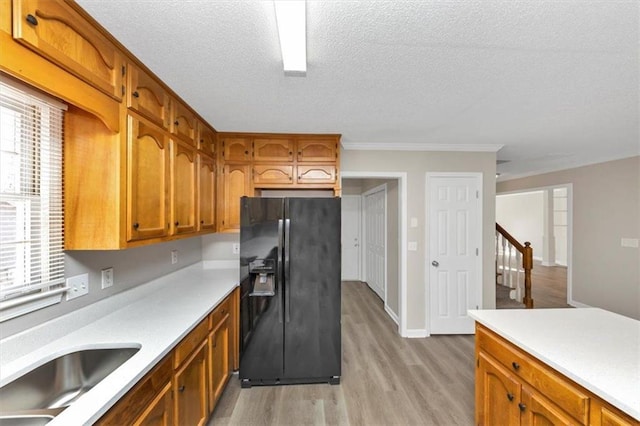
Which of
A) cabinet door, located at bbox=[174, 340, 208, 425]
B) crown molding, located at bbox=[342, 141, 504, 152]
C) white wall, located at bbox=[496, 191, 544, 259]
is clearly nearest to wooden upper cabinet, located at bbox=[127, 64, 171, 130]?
cabinet door, located at bbox=[174, 340, 208, 425]

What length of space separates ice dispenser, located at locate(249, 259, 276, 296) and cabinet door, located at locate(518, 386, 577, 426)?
5.96ft

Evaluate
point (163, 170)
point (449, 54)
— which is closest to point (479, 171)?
point (449, 54)

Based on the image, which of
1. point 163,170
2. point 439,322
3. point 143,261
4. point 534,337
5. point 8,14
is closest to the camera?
point 8,14

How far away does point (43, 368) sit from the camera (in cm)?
119

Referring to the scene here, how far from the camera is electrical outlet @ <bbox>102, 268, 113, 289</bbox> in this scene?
1.71 meters

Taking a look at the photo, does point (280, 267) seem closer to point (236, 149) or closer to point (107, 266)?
point (107, 266)

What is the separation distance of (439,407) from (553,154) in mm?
3907

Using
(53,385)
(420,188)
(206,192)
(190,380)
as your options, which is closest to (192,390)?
(190,380)

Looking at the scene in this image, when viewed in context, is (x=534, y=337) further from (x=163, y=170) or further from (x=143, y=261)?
(x=143, y=261)

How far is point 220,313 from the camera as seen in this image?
2.14 m

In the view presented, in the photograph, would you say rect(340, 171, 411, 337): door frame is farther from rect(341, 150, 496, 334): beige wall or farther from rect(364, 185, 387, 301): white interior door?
rect(364, 185, 387, 301): white interior door

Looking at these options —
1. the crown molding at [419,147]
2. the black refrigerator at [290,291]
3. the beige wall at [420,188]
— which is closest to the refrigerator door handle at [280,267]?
the black refrigerator at [290,291]

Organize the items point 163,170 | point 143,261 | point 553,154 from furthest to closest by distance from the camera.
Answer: point 553,154 < point 143,261 < point 163,170

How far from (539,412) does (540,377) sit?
166mm
